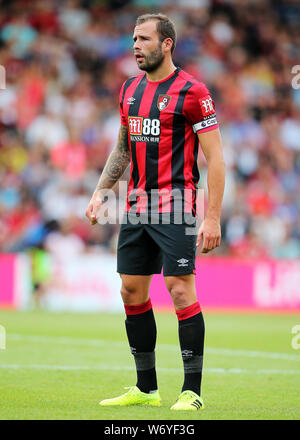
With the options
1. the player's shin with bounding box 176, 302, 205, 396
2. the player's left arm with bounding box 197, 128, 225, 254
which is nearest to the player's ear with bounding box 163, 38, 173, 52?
the player's left arm with bounding box 197, 128, 225, 254

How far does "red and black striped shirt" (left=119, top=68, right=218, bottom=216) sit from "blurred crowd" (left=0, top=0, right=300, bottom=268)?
31.9 ft

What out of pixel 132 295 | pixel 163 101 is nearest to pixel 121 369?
pixel 132 295

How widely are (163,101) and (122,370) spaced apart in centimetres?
268

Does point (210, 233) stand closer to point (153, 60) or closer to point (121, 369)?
point (153, 60)

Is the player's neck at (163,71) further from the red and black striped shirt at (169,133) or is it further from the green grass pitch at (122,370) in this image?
the green grass pitch at (122,370)

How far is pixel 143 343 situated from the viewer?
17.3 feet

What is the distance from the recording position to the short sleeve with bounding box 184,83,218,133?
16.4ft

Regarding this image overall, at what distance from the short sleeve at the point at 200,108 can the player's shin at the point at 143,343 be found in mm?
1176

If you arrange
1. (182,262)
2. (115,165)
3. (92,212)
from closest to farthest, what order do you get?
1. (182,262)
2. (92,212)
3. (115,165)

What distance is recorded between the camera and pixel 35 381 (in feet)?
20.1

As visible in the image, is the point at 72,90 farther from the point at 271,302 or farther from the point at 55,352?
the point at 55,352

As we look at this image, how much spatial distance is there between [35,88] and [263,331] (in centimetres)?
760

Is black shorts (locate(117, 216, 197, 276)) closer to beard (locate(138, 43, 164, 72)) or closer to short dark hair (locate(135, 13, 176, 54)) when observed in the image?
beard (locate(138, 43, 164, 72))

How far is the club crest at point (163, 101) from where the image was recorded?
508 cm
